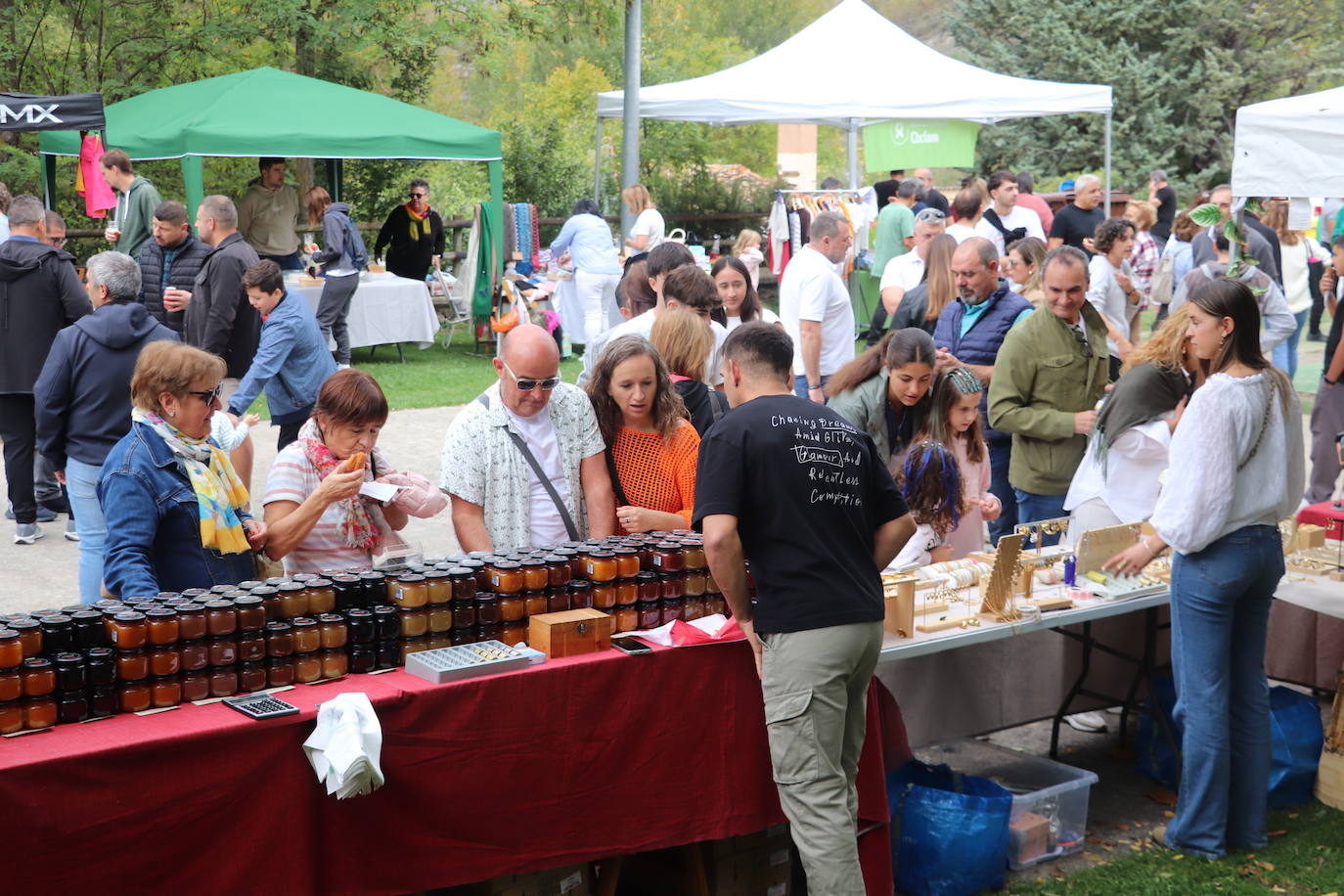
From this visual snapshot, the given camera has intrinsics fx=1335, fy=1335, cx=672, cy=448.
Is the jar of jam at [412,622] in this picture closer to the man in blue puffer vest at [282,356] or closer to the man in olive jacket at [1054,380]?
the man in olive jacket at [1054,380]

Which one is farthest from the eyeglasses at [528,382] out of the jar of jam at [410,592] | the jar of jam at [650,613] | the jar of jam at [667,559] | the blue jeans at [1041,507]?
the blue jeans at [1041,507]

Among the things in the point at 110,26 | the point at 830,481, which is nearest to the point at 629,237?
the point at 110,26

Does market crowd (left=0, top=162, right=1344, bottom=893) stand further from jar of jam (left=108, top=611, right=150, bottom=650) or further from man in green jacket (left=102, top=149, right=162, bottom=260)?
man in green jacket (left=102, top=149, right=162, bottom=260)

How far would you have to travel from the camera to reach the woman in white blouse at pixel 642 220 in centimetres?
1305

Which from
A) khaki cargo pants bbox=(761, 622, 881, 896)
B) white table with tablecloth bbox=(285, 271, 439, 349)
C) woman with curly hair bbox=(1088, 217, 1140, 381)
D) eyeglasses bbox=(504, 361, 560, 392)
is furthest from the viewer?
white table with tablecloth bbox=(285, 271, 439, 349)

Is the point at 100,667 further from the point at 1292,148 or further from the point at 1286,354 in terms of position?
the point at 1286,354

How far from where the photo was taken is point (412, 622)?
337 cm

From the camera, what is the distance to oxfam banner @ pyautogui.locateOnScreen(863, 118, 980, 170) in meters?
14.2

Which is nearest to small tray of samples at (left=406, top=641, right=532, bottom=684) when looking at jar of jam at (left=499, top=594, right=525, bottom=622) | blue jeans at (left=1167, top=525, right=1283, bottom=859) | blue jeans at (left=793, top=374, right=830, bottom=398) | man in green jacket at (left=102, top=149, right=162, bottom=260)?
jar of jam at (left=499, top=594, right=525, bottom=622)

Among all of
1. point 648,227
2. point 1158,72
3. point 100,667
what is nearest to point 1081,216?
point 648,227

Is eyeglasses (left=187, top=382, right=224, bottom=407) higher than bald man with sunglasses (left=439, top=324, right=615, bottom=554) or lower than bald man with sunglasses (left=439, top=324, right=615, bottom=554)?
higher

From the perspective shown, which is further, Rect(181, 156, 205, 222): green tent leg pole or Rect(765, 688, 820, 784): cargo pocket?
Rect(181, 156, 205, 222): green tent leg pole

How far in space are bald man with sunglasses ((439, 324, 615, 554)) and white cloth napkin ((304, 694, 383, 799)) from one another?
45.9 inches

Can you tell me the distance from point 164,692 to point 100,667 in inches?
6.4
